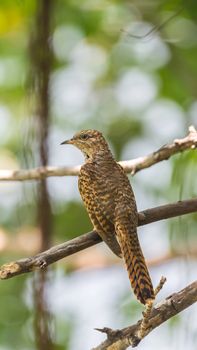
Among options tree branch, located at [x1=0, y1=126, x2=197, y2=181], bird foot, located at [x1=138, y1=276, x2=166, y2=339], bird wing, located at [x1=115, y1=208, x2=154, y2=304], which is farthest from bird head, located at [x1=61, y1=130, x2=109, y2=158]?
bird foot, located at [x1=138, y1=276, x2=166, y2=339]

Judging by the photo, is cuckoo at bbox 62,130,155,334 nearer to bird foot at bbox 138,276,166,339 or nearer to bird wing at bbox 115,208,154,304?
bird wing at bbox 115,208,154,304

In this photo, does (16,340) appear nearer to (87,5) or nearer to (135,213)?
(87,5)

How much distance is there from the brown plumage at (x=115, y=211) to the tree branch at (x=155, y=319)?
1.37ft

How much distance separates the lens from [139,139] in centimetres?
838

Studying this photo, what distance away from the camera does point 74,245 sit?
306cm

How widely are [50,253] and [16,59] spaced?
572cm

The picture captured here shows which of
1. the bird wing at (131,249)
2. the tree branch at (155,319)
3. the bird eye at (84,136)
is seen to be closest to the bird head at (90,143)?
the bird eye at (84,136)

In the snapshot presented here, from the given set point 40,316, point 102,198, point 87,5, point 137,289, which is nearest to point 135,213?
point 102,198

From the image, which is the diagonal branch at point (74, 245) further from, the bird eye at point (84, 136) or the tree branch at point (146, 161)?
the bird eye at point (84, 136)

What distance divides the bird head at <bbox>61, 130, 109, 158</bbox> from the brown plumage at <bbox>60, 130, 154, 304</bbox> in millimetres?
212

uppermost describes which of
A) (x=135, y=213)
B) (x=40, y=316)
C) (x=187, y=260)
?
(x=135, y=213)

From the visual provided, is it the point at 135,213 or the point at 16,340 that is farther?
the point at 16,340

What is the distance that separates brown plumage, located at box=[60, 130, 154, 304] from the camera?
3519 millimetres

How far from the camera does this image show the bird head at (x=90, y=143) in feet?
15.8
